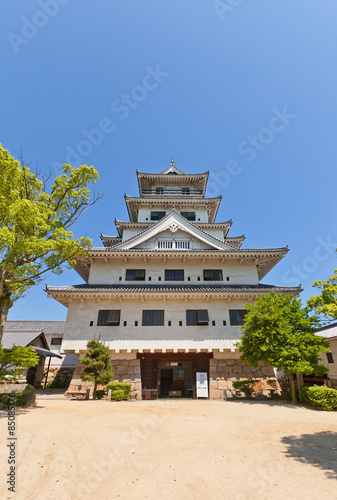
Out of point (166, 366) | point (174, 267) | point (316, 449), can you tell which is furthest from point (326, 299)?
point (166, 366)

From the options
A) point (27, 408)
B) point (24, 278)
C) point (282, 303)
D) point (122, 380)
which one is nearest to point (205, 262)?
point (282, 303)

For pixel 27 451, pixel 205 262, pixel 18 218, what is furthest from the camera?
pixel 205 262

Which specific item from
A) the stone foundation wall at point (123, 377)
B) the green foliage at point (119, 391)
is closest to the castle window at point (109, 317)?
the stone foundation wall at point (123, 377)

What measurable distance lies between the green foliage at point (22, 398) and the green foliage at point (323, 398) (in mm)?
14414

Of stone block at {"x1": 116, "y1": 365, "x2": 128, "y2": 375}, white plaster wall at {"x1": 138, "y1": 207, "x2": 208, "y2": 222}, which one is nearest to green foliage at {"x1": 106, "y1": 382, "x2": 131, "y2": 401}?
stone block at {"x1": 116, "y1": 365, "x2": 128, "y2": 375}

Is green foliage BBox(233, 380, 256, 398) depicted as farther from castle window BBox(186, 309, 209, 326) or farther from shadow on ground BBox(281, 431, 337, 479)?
shadow on ground BBox(281, 431, 337, 479)

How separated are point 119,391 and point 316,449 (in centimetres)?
1147

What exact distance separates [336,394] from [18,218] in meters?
17.7

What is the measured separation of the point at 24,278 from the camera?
496 inches

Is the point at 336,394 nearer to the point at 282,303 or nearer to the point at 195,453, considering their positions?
the point at 282,303

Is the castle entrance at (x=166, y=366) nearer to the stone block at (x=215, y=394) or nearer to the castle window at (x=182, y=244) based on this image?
the stone block at (x=215, y=394)

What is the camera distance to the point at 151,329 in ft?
62.8

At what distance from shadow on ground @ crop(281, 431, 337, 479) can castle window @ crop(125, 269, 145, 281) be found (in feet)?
51.1

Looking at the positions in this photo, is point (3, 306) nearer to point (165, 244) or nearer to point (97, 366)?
point (97, 366)
